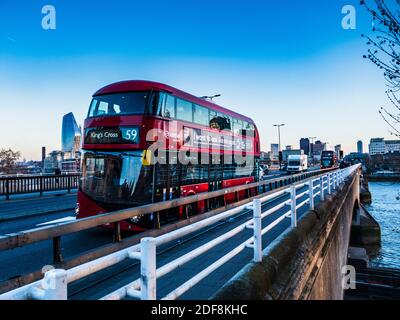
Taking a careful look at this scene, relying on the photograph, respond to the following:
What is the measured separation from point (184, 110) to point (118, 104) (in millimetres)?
2428

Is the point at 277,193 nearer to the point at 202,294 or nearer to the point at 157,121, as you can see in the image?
the point at 202,294

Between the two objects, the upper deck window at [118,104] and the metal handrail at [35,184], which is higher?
the upper deck window at [118,104]

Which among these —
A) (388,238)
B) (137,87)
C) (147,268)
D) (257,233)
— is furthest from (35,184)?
(388,238)

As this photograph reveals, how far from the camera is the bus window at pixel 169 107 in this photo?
9938 mm

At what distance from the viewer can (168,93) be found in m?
10.1

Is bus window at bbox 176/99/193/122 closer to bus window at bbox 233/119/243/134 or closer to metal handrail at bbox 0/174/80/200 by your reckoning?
bus window at bbox 233/119/243/134

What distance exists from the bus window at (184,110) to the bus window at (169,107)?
0.91ft

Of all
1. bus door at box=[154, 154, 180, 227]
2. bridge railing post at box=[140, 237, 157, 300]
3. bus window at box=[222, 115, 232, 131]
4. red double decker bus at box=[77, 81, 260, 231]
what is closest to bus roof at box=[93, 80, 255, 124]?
red double decker bus at box=[77, 81, 260, 231]

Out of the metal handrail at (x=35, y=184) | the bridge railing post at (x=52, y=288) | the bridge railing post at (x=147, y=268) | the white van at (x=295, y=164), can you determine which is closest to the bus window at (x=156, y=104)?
the bridge railing post at (x=147, y=268)

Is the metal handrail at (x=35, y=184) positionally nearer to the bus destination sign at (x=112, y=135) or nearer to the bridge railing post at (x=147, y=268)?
the bus destination sign at (x=112, y=135)

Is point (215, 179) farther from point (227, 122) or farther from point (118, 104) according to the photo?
point (118, 104)

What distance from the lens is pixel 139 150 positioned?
892 centimetres

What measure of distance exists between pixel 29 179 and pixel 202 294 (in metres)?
17.3
